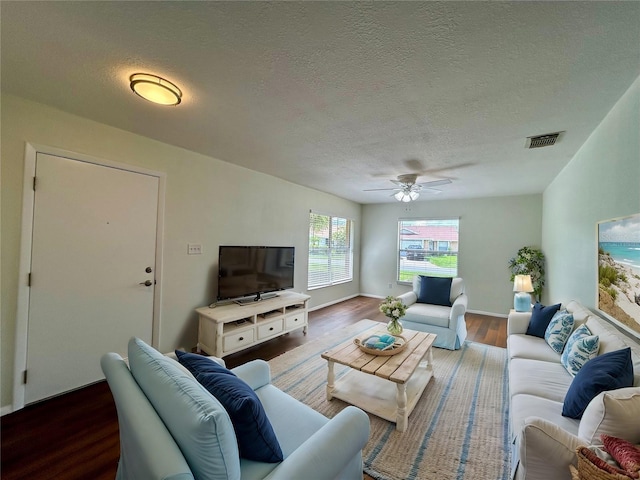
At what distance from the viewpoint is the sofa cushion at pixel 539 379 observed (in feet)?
5.77

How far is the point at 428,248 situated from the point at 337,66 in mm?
5225

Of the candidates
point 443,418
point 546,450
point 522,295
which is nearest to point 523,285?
point 522,295

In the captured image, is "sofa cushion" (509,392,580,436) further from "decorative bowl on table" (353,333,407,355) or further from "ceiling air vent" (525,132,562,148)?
"ceiling air vent" (525,132,562,148)

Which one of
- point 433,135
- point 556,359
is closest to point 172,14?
point 433,135

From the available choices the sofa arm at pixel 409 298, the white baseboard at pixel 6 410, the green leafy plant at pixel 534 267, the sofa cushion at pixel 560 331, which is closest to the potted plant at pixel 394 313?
the sofa arm at pixel 409 298

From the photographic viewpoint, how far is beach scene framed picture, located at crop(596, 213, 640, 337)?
1640 mm

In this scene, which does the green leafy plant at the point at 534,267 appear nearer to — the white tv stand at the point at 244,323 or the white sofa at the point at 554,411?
the white sofa at the point at 554,411

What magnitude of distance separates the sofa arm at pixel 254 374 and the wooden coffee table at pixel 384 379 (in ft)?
2.09

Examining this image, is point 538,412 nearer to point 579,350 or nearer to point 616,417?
point 616,417

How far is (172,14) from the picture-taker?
4.03ft

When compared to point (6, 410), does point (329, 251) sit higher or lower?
higher

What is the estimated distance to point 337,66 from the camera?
5.12 ft

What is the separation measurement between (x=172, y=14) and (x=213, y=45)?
0.22 metres

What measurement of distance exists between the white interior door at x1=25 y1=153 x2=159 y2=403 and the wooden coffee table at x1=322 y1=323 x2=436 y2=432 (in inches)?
83.7
